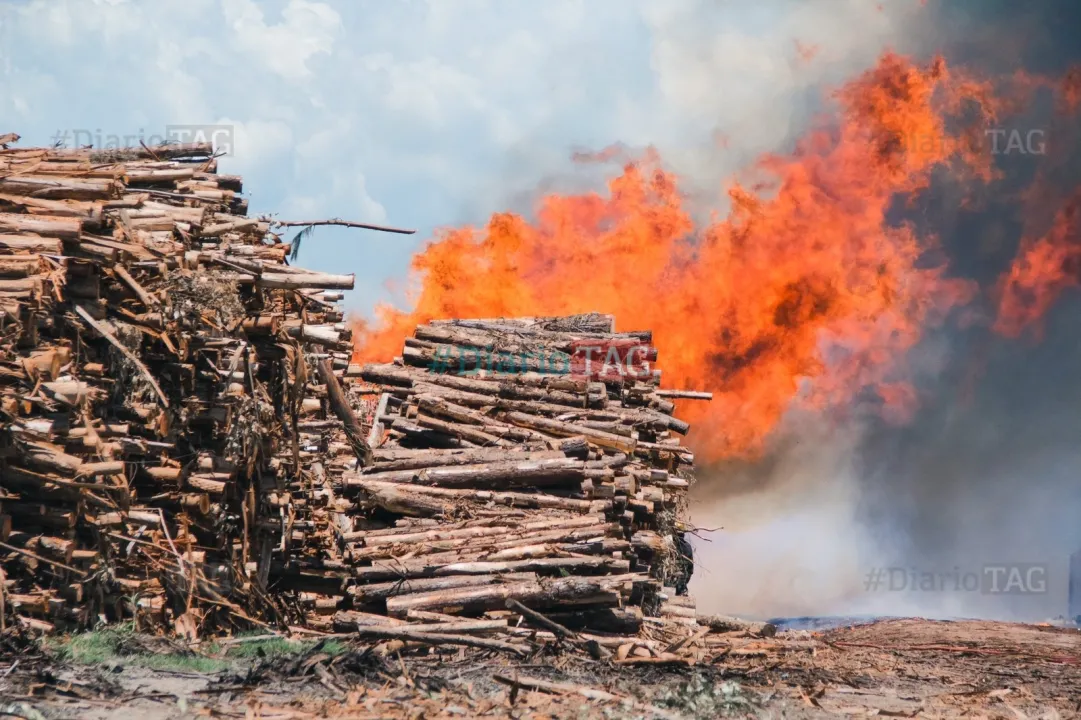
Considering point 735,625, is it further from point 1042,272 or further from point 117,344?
point 1042,272

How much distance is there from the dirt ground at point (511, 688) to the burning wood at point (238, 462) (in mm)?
1084

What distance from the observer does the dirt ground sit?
30.2 feet

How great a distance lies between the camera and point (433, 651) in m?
12.6

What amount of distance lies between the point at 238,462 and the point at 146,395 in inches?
62.8

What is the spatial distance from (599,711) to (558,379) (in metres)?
10.1

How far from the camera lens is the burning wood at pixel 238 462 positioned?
11180 mm

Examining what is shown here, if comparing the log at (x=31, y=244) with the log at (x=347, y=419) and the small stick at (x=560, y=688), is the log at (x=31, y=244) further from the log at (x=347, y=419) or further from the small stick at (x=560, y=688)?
the small stick at (x=560, y=688)

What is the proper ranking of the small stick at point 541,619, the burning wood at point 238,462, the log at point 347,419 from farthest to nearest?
the log at point 347,419, the small stick at point 541,619, the burning wood at point 238,462

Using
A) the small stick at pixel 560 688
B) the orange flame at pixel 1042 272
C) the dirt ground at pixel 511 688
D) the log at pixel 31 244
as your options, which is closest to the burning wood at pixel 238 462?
the log at pixel 31 244

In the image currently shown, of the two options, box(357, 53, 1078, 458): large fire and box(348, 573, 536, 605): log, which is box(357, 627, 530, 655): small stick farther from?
box(357, 53, 1078, 458): large fire

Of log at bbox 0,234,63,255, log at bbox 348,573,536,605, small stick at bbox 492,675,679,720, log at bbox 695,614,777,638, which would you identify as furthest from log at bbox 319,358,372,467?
log at bbox 695,614,777,638

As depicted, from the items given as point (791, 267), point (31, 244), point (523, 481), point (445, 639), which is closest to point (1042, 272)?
point (791, 267)

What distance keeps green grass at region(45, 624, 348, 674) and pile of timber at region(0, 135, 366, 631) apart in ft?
1.26

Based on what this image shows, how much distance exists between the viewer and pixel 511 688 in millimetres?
10812
